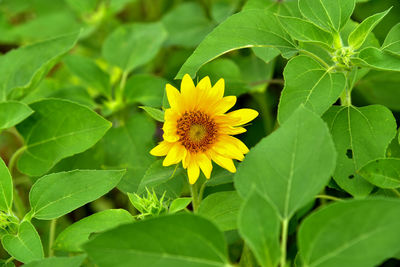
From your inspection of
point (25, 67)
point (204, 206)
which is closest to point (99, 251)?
point (204, 206)

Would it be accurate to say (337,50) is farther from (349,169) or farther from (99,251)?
(99,251)

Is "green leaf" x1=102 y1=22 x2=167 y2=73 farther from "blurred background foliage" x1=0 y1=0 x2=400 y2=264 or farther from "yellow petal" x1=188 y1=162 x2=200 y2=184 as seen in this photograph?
"yellow petal" x1=188 y1=162 x2=200 y2=184

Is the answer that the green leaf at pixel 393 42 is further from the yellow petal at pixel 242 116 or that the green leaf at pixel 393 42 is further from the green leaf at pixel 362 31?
the yellow petal at pixel 242 116

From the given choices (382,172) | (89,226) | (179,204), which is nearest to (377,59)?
(382,172)

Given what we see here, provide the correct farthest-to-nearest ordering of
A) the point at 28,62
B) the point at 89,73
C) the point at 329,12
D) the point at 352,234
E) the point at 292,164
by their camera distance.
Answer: the point at 89,73 < the point at 28,62 < the point at 329,12 < the point at 292,164 < the point at 352,234

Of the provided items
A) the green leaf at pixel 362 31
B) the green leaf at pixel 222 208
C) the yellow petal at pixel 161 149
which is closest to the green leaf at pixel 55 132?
the yellow petal at pixel 161 149

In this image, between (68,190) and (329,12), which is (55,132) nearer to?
(68,190)
